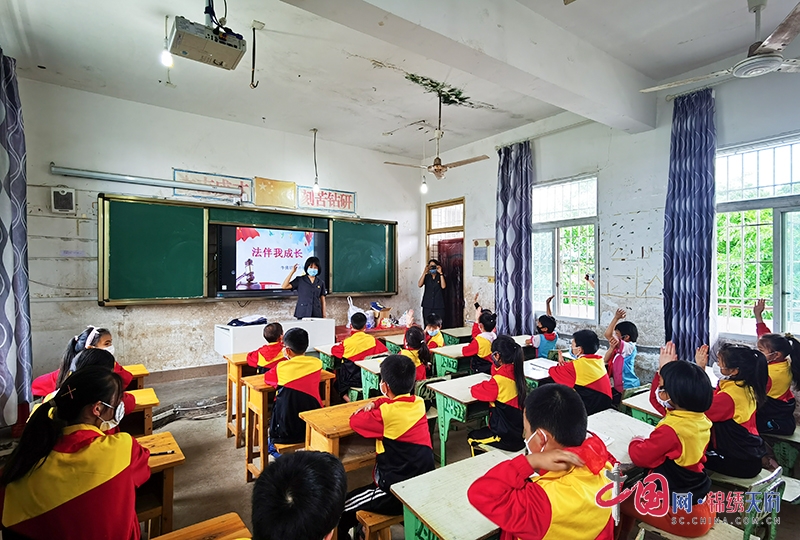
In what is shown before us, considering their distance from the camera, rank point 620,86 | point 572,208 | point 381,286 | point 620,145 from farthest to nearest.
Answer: point 381,286, point 572,208, point 620,145, point 620,86

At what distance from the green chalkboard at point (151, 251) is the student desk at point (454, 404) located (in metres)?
3.75

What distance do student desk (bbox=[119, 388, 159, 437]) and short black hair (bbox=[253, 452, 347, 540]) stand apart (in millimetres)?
1851

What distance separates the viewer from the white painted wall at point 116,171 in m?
4.14

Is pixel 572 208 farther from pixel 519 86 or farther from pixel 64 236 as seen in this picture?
pixel 64 236

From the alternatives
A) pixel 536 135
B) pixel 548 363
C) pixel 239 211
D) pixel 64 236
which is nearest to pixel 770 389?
pixel 548 363

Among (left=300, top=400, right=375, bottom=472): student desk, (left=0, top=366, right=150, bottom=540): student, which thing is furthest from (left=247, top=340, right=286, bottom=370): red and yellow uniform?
(left=0, top=366, right=150, bottom=540): student

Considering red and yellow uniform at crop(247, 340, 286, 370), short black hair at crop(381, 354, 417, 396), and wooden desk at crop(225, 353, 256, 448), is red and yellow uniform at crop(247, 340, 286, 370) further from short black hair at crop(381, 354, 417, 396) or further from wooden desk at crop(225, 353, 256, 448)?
short black hair at crop(381, 354, 417, 396)

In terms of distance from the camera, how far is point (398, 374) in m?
1.81

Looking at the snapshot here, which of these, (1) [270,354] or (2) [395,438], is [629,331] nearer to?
(2) [395,438]

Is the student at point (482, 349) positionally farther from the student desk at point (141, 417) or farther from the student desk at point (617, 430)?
the student desk at point (141, 417)

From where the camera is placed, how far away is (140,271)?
461 cm

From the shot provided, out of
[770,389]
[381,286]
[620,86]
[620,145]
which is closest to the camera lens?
[770,389]

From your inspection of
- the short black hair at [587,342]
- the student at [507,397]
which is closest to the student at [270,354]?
the student at [507,397]

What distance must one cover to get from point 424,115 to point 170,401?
4519mm
